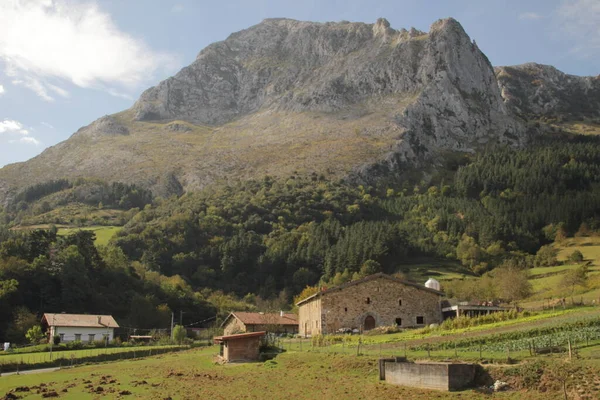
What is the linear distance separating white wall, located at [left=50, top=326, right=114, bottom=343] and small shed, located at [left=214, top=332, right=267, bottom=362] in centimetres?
2830

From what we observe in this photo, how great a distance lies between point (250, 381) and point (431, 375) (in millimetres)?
10823

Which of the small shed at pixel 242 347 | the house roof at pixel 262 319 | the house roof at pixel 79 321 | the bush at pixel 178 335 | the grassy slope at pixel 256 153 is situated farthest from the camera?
the grassy slope at pixel 256 153

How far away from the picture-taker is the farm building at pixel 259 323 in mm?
61509

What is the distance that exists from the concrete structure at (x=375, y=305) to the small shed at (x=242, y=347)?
1310 cm

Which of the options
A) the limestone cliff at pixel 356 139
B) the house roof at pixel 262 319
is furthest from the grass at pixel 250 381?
the limestone cliff at pixel 356 139

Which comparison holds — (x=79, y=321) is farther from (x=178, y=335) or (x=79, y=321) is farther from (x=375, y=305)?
(x=375, y=305)

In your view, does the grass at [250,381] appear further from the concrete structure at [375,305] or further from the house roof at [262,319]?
the house roof at [262,319]

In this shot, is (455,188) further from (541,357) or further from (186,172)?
(541,357)

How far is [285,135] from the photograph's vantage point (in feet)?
607

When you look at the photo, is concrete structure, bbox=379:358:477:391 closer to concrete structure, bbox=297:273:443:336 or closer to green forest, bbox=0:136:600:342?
concrete structure, bbox=297:273:443:336

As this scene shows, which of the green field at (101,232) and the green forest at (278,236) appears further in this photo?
the green field at (101,232)

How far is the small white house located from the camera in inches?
2462

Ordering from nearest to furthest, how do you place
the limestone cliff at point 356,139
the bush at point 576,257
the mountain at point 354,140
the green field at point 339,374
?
the green field at point 339,374 < the bush at point 576,257 < the mountain at point 354,140 < the limestone cliff at point 356,139

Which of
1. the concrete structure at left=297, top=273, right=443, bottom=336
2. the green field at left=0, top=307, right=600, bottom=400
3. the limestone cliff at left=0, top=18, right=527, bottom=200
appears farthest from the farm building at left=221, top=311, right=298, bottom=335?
the limestone cliff at left=0, top=18, right=527, bottom=200
